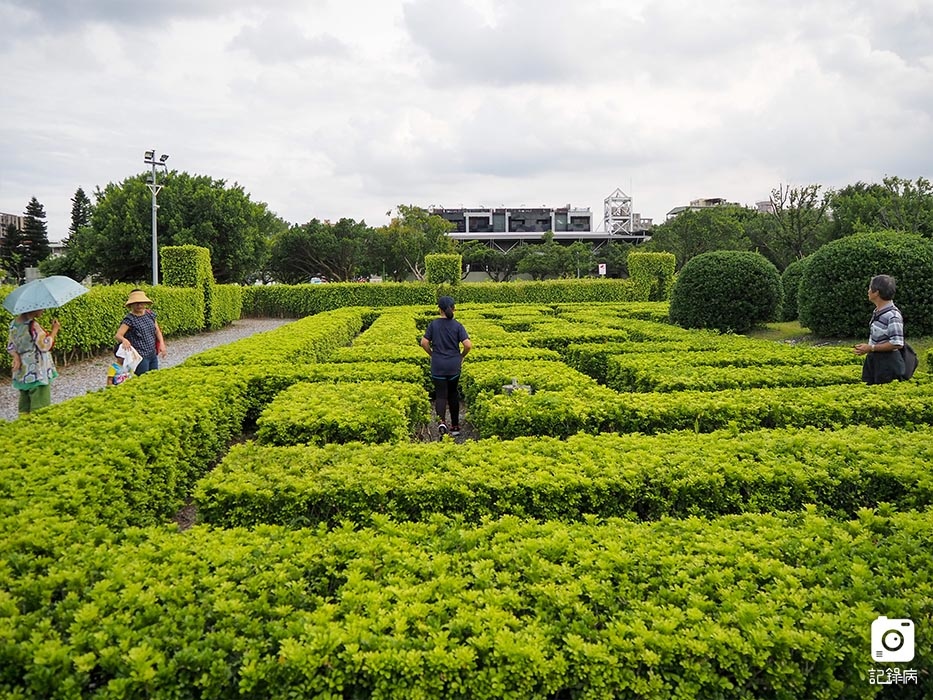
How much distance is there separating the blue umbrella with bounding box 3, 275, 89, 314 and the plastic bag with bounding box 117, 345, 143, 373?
0.97 m

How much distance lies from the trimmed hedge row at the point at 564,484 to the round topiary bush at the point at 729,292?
424 inches

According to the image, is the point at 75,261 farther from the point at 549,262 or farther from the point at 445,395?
the point at 549,262

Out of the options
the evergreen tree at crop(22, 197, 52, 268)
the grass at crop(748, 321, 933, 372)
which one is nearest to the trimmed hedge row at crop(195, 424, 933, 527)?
the grass at crop(748, 321, 933, 372)

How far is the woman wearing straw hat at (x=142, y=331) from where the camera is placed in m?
7.73

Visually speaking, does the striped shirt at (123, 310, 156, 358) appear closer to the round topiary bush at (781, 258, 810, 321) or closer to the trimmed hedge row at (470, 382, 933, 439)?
the trimmed hedge row at (470, 382, 933, 439)

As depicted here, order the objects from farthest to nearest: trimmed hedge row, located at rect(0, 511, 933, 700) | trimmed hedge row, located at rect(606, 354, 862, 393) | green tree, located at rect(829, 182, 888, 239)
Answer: green tree, located at rect(829, 182, 888, 239) → trimmed hedge row, located at rect(606, 354, 862, 393) → trimmed hedge row, located at rect(0, 511, 933, 700)

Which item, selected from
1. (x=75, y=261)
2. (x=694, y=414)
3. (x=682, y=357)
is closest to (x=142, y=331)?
(x=694, y=414)

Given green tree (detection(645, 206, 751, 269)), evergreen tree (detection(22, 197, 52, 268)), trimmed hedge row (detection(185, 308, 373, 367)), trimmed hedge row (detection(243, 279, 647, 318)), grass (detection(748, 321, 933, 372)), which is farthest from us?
evergreen tree (detection(22, 197, 52, 268))

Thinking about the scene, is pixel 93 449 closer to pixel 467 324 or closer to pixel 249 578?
pixel 249 578

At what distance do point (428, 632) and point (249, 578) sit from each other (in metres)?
0.88

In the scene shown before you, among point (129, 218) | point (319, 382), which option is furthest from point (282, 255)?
point (319, 382)

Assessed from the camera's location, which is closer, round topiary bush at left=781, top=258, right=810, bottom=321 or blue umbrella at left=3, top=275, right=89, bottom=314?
blue umbrella at left=3, top=275, right=89, bottom=314

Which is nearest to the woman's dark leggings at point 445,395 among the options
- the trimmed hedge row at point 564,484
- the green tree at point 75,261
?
the trimmed hedge row at point 564,484

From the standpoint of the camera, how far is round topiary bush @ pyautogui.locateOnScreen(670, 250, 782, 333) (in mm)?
14211
